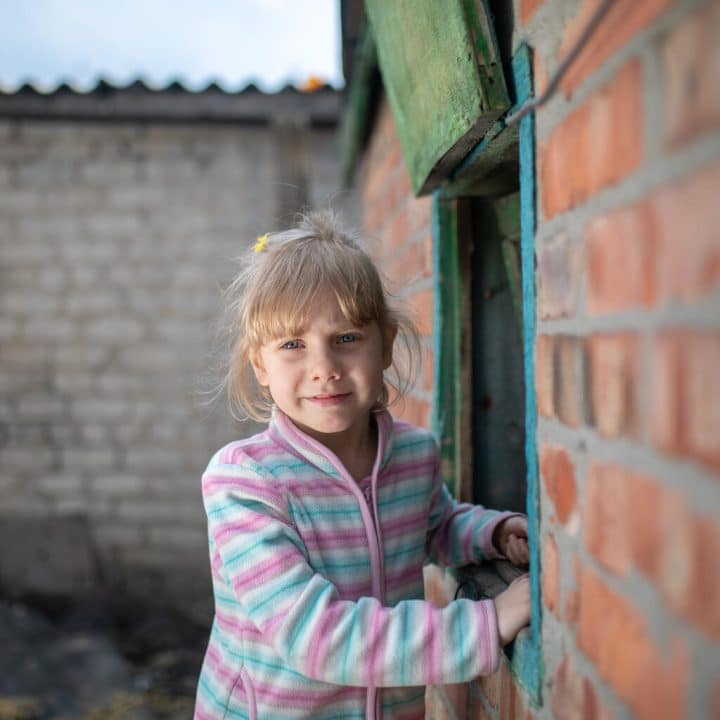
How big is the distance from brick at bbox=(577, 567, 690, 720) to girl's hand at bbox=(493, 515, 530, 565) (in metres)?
0.52

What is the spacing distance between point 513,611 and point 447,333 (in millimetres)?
792

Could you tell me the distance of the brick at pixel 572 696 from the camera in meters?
0.86

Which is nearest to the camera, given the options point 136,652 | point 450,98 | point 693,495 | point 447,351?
point 693,495

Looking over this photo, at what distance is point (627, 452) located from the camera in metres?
0.75

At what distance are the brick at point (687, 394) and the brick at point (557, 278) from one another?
25cm

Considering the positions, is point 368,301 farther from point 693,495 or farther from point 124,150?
point 124,150

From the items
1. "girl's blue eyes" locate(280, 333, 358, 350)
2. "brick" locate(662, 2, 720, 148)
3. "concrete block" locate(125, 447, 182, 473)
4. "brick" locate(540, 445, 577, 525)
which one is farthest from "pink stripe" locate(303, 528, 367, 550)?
"concrete block" locate(125, 447, 182, 473)

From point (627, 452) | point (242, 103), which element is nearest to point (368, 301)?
point (627, 452)

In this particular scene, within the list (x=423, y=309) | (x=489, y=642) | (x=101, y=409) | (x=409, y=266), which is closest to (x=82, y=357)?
(x=101, y=409)

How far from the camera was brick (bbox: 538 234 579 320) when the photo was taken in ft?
3.00

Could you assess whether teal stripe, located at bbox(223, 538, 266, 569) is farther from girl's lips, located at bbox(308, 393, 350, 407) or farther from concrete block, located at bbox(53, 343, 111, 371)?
concrete block, located at bbox(53, 343, 111, 371)

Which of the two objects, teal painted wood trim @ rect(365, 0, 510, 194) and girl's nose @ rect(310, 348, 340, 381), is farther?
girl's nose @ rect(310, 348, 340, 381)

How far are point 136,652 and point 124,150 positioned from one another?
11.1 ft

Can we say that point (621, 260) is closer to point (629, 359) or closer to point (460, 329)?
point (629, 359)
